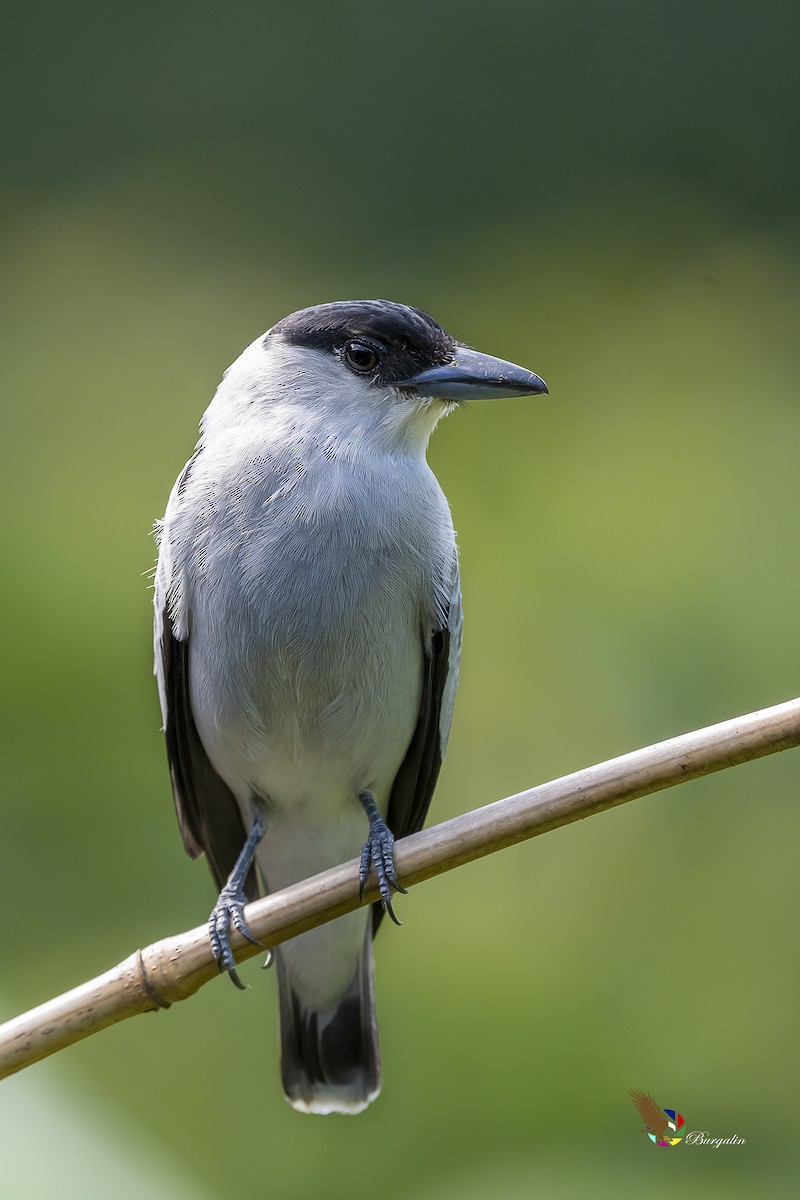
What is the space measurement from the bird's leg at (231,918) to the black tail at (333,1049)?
0.43 metres

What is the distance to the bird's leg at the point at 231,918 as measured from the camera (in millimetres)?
2010

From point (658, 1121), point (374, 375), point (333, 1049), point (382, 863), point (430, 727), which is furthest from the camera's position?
point (658, 1121)

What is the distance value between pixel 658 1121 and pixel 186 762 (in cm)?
139

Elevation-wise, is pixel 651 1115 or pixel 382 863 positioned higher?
pixel 382 863

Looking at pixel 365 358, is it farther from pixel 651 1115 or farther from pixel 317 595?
pixel 651 1115

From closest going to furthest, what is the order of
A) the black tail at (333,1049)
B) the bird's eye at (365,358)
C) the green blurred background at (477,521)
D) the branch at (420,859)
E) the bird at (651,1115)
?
1. the branch at (420,859)
2. the bird's eye at (365,358)
3. the black tail at (333,1049)
4. the bird at (651,1115)
5. the green blurred background at (477,521)

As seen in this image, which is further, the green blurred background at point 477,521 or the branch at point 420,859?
the green blurred background at point 477,521

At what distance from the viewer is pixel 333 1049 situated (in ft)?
8.85

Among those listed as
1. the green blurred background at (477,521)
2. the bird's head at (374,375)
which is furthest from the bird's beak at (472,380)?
the green blurred background at (477,521)

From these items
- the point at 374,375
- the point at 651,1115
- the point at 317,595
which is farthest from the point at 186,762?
the point at 651,1115

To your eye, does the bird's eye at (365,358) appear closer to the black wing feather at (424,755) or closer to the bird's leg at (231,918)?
the black wing feather at (424,755)

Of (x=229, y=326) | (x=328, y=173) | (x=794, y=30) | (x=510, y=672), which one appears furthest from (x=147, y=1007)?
(x=794, y=30)

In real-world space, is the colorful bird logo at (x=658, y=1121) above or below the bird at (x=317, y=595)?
below

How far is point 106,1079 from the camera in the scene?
10.6 feet
